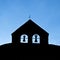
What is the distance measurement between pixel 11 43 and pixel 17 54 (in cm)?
163

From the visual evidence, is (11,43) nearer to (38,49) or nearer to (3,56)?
(3,56)

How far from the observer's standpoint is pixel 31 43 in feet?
69.5

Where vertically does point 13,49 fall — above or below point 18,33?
below

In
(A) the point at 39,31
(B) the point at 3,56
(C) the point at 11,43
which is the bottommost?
(B) the point at 3,56

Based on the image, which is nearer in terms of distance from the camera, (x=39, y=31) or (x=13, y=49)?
(x=13, y=49)

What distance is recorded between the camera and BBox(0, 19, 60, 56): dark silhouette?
20453mm

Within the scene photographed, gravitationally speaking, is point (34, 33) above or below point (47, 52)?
above

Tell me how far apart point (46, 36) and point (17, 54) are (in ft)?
12.1

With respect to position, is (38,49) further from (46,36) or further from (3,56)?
(3,56)

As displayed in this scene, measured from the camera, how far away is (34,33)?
2169 centimetres

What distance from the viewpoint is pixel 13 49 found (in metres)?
20.4

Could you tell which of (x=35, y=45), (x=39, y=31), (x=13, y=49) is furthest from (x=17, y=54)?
(x=39, y=31)

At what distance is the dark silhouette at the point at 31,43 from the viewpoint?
67.1 ft

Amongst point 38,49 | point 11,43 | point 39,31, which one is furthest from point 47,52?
point 11,43
